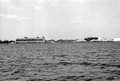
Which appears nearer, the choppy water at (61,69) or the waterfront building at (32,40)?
the choppy water at (61,69)

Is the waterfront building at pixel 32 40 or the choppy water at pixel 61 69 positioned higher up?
the waterfront building at pixel 32 40

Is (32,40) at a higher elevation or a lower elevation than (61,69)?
higher

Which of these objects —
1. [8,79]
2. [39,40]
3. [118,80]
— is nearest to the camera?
[118,80]

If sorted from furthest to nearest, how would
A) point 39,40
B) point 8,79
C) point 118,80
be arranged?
point 39,40
point 8,79
point 118,80

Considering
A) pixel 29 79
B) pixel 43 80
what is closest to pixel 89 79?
pixel 43 80

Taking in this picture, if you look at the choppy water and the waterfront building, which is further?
the waterfront building

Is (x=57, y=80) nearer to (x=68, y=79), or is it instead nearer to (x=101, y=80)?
(x=68, y=79)

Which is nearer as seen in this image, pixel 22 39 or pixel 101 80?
pixel 101 80

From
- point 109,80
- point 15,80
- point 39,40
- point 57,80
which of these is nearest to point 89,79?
point 109,80

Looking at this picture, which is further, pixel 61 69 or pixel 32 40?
pixel 32 40

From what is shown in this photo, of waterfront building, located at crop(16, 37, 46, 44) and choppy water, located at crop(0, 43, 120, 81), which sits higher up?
waterfront building, located at crop(16, 37, 46, 44)
